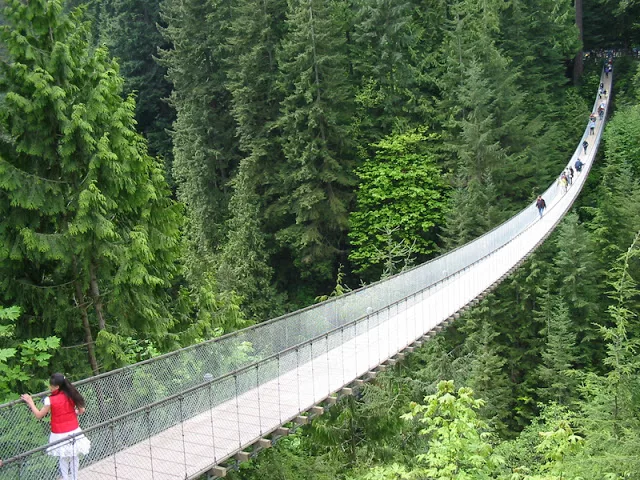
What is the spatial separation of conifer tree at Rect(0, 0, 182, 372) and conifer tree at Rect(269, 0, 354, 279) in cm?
1286

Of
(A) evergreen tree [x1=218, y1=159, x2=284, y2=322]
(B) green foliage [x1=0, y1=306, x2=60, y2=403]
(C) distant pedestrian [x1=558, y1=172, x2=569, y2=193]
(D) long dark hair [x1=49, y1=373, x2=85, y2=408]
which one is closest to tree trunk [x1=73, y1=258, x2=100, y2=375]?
(B) green foliage [x1=0, y1=306, x2=60, y2=403]

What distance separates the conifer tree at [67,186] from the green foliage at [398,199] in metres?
13.5

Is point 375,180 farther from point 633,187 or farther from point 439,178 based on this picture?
point 633,187

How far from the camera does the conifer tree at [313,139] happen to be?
22.4m

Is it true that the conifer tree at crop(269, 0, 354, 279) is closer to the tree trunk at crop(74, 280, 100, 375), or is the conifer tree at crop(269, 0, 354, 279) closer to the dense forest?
the dense forest

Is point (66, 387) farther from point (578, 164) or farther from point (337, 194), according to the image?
point (578, 164)

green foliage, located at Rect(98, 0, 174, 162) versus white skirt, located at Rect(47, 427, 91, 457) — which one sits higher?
green foliage, located at Rect(98, 0, 174, 162)

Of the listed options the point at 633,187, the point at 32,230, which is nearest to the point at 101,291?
the point at 32,230

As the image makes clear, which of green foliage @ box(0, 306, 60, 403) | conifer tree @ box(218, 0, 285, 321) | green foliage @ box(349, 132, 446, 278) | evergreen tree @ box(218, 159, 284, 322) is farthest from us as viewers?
green foliage @ box(349, 132, 446, 278)

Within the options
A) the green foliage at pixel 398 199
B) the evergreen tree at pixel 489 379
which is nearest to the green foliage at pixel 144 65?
the green foliage at pixel 398 199

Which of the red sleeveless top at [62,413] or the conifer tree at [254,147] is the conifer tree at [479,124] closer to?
the conifer tree at [254,147]

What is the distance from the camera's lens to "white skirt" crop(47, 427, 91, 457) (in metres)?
5.39

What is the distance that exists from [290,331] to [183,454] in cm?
274

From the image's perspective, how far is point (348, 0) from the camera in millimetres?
26516
